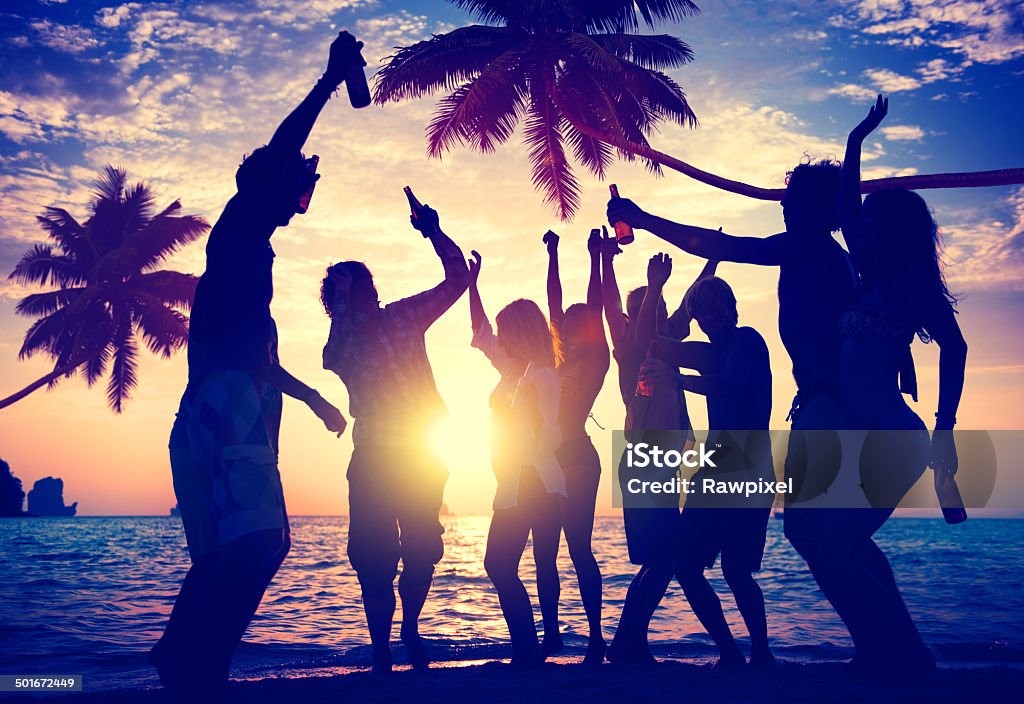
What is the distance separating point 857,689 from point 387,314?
295cm

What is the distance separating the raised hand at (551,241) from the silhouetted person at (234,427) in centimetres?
277

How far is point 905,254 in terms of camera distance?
122 inches

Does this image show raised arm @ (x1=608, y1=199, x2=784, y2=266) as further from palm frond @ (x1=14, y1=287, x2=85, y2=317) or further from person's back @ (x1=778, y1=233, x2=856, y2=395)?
palm frond @ (x1=14, y1=287, x2=85, y2=317)

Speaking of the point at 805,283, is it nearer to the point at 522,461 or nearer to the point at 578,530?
the point at 522,461

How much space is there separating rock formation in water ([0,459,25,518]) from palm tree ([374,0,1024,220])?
65174mm

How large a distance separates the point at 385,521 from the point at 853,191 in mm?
2878

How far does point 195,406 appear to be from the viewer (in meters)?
2.84

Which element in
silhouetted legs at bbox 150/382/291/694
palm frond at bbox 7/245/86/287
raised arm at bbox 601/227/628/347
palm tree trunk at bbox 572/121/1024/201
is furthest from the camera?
palm frond at bbox 7/245/86/287

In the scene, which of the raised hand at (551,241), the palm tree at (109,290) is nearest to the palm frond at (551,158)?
the raised hand at (551,241)

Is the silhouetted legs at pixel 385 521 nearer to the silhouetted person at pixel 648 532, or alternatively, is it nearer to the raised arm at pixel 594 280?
the silhouetted person at pixel 648 532

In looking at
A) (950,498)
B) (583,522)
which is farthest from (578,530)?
(950,498)

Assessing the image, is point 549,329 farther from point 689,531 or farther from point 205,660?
point 205,660

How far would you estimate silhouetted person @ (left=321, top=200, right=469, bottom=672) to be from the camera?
13.7ft

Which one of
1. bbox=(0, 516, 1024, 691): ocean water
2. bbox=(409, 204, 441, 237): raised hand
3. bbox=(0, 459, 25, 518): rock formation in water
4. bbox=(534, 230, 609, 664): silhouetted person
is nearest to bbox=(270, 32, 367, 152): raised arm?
bbox=(409, 204, 441, 237): raised hand
